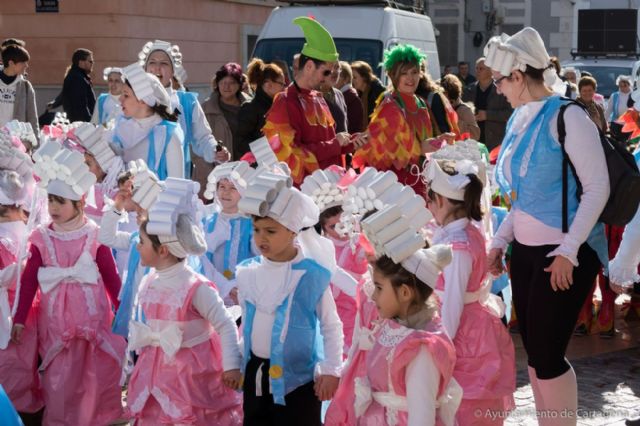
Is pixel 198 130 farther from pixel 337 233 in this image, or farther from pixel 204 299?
pixel 204 299

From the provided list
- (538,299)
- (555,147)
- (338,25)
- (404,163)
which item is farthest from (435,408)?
(338,25)

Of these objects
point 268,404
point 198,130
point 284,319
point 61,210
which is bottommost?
point 268,404

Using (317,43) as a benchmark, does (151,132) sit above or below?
below

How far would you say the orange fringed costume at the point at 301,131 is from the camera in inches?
Result: 293

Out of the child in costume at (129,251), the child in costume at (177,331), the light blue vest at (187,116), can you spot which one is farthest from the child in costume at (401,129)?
the child in costume at (177,331)

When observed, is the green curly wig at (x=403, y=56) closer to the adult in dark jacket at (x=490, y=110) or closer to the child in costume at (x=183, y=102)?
the child in costume at (x=183, y=102)

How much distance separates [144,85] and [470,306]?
2826 mm

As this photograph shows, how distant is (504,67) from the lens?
533cm

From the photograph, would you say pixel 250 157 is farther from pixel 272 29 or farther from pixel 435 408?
pixel 272 29

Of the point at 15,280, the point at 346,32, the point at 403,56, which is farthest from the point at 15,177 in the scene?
the point at 346,32

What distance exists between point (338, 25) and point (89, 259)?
8089 millimetres

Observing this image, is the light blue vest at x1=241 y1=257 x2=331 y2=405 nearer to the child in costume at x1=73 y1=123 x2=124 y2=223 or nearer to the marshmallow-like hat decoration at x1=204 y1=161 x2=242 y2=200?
the marshmallow-like hat decoration at x1=204 y1=161 x2=242 y2=200

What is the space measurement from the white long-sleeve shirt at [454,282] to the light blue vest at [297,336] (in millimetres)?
521

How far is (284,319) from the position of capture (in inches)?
205
